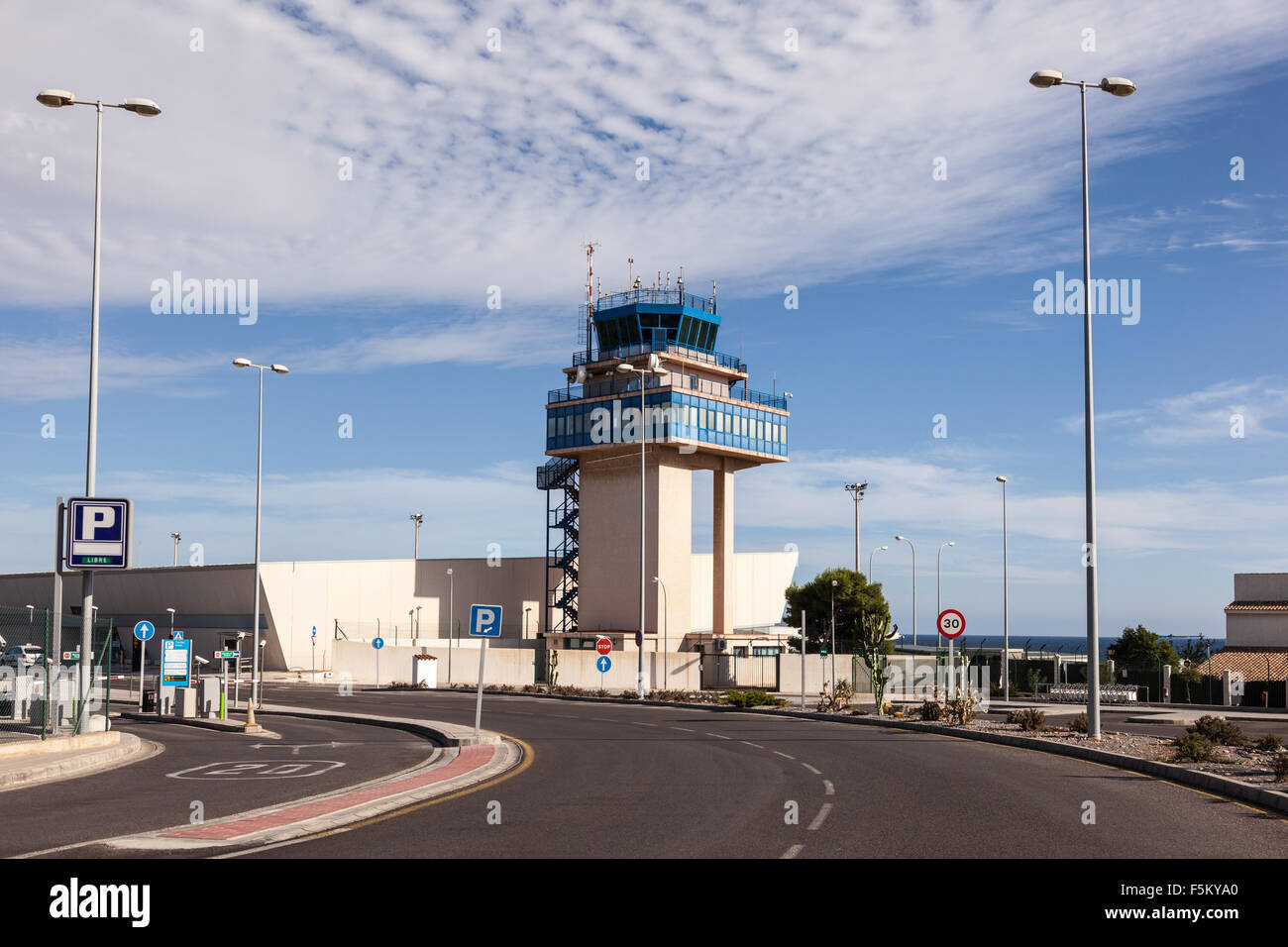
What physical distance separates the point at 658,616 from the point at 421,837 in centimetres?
6382

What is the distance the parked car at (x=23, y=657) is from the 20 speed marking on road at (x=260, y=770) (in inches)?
207

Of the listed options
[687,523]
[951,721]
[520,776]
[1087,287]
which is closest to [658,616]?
[687,523]

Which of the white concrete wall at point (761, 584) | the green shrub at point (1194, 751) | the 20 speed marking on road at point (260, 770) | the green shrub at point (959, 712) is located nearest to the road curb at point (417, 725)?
the 20 speed marking on road at point (260, 770)

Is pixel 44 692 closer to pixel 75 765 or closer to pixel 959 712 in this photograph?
pixel 75 765

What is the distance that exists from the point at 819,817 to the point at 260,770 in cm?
1033

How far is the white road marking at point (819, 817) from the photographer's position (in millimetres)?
12125

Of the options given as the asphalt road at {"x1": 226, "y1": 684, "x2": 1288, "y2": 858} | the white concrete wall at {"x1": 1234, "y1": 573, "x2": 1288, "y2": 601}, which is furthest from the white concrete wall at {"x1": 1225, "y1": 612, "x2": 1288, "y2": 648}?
the asphalt road at {"x1": 226, "y1": 684, "x2": 1288, "y2": 858}

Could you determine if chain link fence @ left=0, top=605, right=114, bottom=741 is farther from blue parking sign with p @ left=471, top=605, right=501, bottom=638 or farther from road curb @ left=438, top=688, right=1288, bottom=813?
road curb @ left=438, top=688, right=1288, bottom=813

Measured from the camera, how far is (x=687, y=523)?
3078 inches

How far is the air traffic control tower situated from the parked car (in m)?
37.0

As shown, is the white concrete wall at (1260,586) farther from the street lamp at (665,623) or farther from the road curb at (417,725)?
the road curb at (417,725)

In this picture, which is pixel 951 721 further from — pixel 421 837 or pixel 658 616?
pixel 658 616

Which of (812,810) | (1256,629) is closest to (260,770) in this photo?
(812,810)

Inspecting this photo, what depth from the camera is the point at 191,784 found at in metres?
17.1
